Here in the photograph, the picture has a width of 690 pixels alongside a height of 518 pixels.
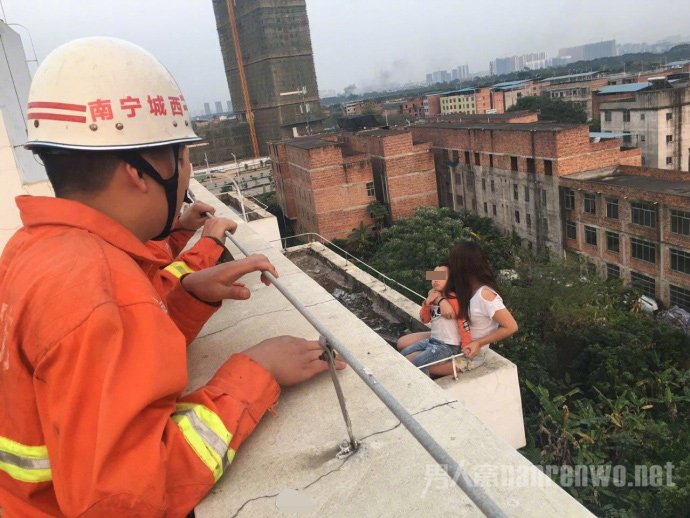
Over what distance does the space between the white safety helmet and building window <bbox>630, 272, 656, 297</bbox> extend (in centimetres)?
2047

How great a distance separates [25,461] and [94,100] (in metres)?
0.81

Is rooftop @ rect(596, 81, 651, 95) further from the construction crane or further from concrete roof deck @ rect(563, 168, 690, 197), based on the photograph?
the construction crane

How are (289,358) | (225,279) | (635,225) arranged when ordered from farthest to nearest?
(635,225) < (225,279) < (289,358)

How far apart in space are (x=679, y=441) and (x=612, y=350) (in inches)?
243

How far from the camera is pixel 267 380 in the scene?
55.9 inches

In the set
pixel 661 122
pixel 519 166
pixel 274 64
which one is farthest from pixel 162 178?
pixel 274 64

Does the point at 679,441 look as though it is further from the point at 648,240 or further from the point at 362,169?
the point at 362,169

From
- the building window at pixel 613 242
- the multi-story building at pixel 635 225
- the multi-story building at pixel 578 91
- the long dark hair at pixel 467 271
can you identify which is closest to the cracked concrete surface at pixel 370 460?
the long dark hair at pixel 467 271

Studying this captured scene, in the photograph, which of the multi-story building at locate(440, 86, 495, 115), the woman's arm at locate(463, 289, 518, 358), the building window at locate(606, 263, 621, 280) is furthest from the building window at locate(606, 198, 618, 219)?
the multi-story building at locate(440, 86, 495, 115)

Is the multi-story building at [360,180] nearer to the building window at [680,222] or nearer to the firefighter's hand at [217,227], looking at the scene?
the building window at [680,222]

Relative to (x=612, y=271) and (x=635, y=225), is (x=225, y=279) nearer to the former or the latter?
(x=635, y=225)

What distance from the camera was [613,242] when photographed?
20016 mm

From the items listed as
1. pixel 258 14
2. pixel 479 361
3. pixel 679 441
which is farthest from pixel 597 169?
pixel 258 14

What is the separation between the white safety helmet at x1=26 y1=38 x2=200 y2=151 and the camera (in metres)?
1.26
